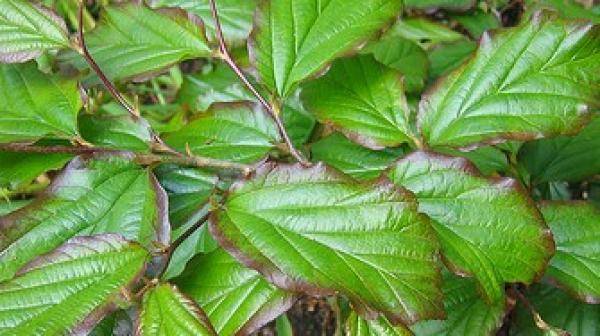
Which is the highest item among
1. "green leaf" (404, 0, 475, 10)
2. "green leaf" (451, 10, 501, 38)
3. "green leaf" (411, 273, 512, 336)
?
"green leaf" (404, 0, 475, 10)

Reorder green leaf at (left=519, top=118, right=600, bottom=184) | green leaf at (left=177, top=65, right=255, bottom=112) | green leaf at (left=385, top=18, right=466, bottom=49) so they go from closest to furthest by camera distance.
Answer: green leaf at (left=519, top=118, right=600, bottom=184)
green leaf at (left=177, top=65, right=255, bottom=112)
green leaf at (left=385, top=18, right=466, bottom=49)

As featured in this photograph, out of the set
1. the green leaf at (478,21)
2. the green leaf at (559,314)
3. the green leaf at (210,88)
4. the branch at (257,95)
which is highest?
the branch at (257,95)

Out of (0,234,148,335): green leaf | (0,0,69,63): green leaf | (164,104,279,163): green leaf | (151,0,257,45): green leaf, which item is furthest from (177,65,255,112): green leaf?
(0,234,148,335): green leaf

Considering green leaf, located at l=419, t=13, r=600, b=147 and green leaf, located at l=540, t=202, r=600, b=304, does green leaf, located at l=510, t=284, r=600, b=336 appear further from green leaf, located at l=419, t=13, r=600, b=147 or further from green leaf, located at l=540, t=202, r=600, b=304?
green leaf, located at l=419, t=13, r=600, b=147

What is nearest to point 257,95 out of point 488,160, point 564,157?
point 488,160

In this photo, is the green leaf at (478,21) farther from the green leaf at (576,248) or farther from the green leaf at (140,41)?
the green leaf at (140,41)

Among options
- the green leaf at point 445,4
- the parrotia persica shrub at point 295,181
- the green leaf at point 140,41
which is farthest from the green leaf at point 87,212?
the green leaf at point 445,4
